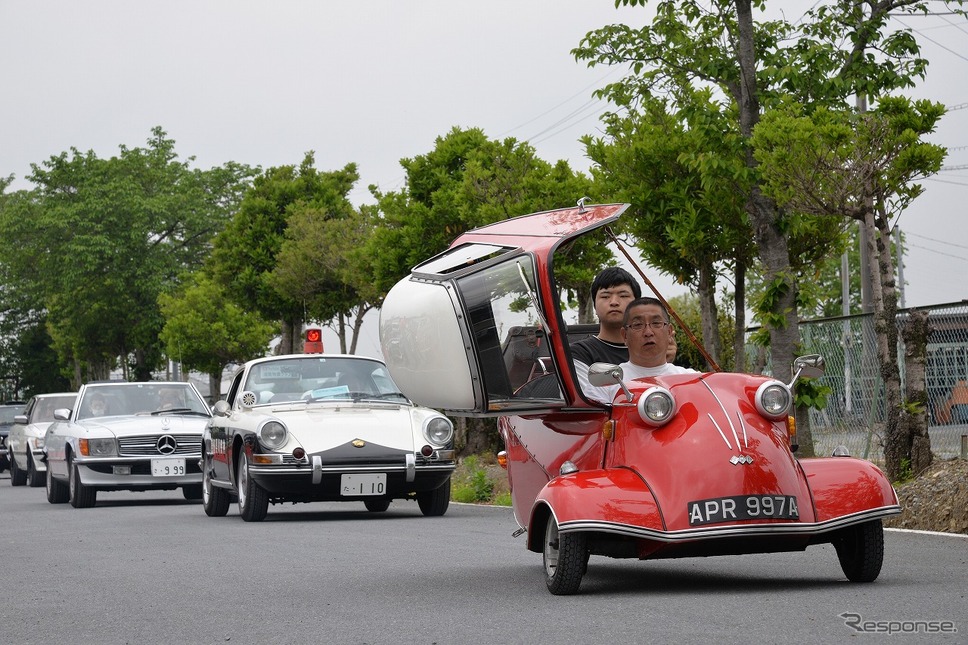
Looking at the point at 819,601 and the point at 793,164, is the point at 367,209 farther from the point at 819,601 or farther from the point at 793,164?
the point at 819,601

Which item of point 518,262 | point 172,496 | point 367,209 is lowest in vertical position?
point 172,496

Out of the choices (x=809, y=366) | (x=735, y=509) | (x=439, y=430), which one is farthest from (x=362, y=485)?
(x=735, y=509)

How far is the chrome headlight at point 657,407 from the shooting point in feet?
25.0

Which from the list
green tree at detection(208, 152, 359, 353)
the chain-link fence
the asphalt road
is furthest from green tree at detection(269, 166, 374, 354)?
the asphalt road

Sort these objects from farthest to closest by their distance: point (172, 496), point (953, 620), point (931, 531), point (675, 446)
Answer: point (172, 496) → point (931, 531) → point (675, 446) → point (953, 620)

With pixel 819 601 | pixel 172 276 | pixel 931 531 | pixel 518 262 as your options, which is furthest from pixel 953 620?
pixel 172 276

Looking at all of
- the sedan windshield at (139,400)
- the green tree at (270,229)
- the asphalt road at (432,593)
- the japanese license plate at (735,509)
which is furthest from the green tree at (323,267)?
the japanese license plate at (735,509)

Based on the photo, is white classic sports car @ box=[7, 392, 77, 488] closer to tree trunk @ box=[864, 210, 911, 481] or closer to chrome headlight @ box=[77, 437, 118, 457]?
chrome headlight @ box=[77, 437, 118, 457]

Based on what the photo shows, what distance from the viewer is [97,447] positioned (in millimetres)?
19656

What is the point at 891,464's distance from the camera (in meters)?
14.0

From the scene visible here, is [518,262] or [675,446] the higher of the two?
[518,262]

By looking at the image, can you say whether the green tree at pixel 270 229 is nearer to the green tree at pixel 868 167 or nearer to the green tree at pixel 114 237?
the green tree at pixel 114 237

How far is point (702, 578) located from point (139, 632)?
3330mm

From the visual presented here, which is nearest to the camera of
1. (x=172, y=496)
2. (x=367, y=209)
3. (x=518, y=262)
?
(x=518, y=262)
